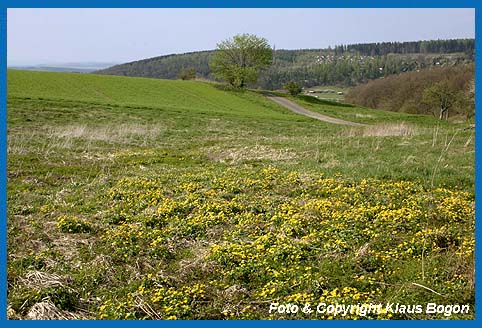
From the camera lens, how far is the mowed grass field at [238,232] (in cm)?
528

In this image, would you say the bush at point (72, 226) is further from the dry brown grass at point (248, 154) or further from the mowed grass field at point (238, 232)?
the dry brown grass at point (248, 154)

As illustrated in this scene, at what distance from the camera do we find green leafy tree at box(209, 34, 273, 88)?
68.4 m

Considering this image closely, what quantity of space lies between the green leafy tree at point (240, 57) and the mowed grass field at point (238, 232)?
2144 inches

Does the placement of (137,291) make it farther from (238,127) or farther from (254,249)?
(238,127)

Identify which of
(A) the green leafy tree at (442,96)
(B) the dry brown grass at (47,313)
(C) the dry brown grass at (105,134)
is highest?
(A) the green leafy tree at (442,96)

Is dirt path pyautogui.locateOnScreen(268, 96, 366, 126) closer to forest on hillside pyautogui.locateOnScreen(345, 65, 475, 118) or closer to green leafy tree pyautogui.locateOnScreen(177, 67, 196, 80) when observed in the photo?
forest on hillside pyautogui.locateOnScreen(345, 65, 475, 118)

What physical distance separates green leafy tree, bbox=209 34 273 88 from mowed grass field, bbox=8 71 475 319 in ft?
179

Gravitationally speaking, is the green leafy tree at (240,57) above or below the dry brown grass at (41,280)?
above

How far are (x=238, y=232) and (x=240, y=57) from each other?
2571 inches

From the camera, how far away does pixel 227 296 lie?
5.42 m

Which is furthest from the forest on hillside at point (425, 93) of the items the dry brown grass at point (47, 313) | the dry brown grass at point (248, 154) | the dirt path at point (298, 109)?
the dry brown grass at point (47, 313)

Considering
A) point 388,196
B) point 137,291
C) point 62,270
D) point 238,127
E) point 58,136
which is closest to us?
point 137,291

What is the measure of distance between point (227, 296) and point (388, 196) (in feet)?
16.2

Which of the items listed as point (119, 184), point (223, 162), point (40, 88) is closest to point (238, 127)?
point (223, 162)
